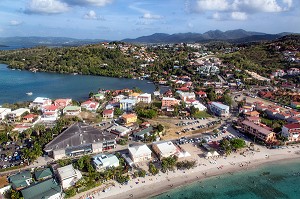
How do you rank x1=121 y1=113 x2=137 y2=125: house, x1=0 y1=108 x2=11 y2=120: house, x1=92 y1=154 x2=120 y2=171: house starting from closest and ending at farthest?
x1=92 y1=154 x2=120 y2=171: house
x1=121 y1=113 x2=137 y2=125: house
x1=0 y1=108 x2=11 y2=120: house

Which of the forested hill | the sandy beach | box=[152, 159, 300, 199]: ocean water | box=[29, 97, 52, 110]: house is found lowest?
box=[152, 159, 300, 199]: ocean water

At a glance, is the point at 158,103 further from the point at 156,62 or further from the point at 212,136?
the point at 156,62

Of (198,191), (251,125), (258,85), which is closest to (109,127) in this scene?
(198,191)

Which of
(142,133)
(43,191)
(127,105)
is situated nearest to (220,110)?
(142,133)

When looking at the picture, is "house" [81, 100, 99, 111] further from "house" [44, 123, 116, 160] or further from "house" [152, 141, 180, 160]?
"house" [152, 141, 180, 160]

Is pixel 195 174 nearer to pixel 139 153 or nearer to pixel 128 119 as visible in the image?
pixel 139 153

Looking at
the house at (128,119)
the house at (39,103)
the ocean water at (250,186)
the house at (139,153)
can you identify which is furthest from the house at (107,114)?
the ocean water at (250,186)

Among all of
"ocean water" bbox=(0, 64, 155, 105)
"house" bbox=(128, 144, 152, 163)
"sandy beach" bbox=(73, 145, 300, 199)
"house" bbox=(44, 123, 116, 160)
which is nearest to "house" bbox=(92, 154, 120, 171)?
"house" bbox=(128, 144, 152, 163)
